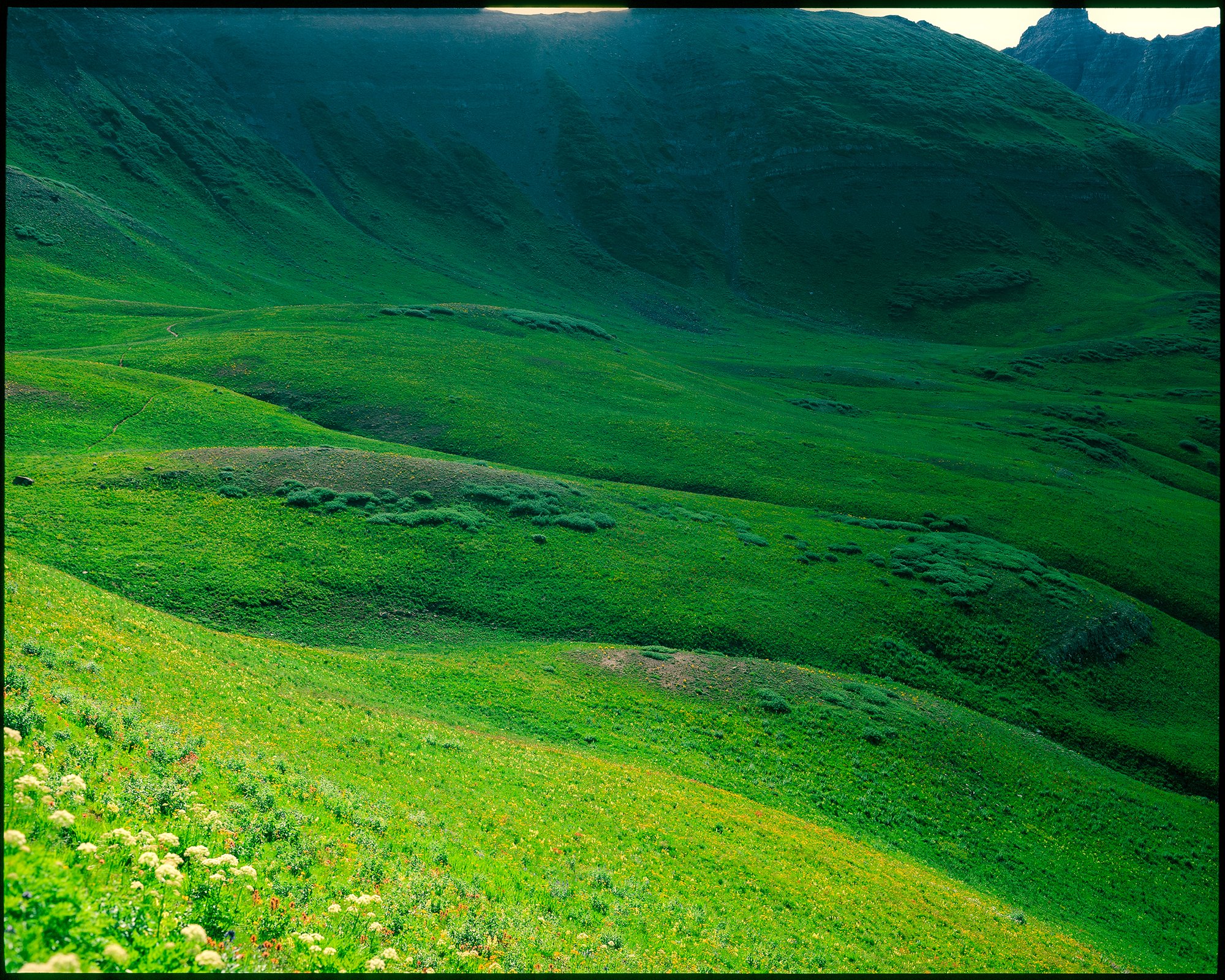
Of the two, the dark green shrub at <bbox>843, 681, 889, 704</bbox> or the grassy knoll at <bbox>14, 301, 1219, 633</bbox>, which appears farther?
the grassy knoll at <bbox>14, 301, 1219, 633</bbox>

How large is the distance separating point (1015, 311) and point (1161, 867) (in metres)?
185

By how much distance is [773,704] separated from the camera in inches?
1689

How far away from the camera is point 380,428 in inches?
3135

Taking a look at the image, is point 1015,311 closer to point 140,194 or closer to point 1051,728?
point 1051,728

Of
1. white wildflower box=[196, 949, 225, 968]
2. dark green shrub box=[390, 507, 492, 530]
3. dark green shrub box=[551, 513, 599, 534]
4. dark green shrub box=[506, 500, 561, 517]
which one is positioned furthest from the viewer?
dark green shrub box=[506, 500, 561, 517]

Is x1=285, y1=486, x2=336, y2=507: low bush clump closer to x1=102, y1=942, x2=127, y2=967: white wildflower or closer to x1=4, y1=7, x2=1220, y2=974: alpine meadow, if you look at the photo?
x1=4, y1=7, x2=1220, y2=974: alpine meadow

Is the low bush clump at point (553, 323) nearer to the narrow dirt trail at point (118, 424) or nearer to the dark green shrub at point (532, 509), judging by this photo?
the narrow dirt trail at point (118, 424)

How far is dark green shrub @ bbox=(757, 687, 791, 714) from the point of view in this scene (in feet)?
141

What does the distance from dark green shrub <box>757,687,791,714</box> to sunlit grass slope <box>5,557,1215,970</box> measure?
752 mm

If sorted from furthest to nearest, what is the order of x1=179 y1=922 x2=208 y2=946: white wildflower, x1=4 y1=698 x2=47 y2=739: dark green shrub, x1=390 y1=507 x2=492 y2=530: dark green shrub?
x1=390 y1=507 x2=492 y2=530: dark green shrub < x1=4 y1=698 x2=47 y2=739: dark green shrub < x1=179 y1=922 x2=208 y2=946: white wildflower

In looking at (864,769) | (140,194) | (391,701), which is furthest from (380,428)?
(140,194)

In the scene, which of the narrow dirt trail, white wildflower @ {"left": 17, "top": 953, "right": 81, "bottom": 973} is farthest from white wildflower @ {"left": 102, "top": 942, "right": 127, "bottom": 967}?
the narrow dirt trail

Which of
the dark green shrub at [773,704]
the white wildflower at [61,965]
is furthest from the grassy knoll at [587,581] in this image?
the white wildflower at [61,965]

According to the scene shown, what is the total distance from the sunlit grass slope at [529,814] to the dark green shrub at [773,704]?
2.47ft
